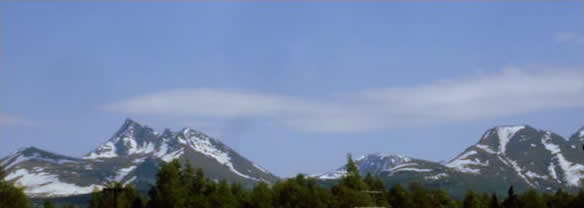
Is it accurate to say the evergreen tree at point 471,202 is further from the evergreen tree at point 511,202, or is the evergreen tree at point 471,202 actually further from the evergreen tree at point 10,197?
the evergreen tree at point 10,197

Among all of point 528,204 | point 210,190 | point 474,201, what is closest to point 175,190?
point 210,190

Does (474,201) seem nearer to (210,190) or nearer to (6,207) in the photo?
(210,190)

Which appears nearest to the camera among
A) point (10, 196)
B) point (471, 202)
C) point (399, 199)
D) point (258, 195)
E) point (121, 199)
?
point (10, 196)

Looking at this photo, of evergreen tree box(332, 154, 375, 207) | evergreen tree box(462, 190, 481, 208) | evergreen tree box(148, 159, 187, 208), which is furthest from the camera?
evergreen tree box(462, 190, 481, 208)

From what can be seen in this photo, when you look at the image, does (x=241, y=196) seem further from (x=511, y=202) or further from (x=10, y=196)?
(x=511, y=202)

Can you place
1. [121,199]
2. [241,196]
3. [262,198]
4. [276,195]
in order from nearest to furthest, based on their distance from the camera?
1. [262,198]
2. [121,199]
3. [276,195]
4. [241,196]

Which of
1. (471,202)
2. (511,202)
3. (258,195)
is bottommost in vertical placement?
(511,202)

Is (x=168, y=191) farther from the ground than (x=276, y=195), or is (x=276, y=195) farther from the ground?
(x=168, y=191)

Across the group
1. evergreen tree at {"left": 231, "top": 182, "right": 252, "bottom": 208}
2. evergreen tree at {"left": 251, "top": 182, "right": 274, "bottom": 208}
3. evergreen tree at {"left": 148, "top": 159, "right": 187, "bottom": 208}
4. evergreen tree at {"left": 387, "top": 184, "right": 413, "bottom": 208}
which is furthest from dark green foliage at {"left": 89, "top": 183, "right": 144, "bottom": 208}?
evergreen tree at {"left": 387, "top": 184, "right": 413, "bottom": 208}

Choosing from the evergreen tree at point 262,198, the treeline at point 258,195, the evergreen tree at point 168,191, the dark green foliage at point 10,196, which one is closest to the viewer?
the dark green foliage at point 10,196

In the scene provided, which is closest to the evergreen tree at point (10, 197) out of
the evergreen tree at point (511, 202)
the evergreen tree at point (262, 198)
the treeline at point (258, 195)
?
the treeline at point (258, 195)

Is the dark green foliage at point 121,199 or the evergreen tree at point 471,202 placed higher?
the dark green foliage at point 121,199

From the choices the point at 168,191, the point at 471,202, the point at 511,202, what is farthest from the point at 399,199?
the point at 168,191

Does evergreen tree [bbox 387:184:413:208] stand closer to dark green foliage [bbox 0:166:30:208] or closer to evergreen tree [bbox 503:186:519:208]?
evergreen tree [bbox 503:186:519:208]
